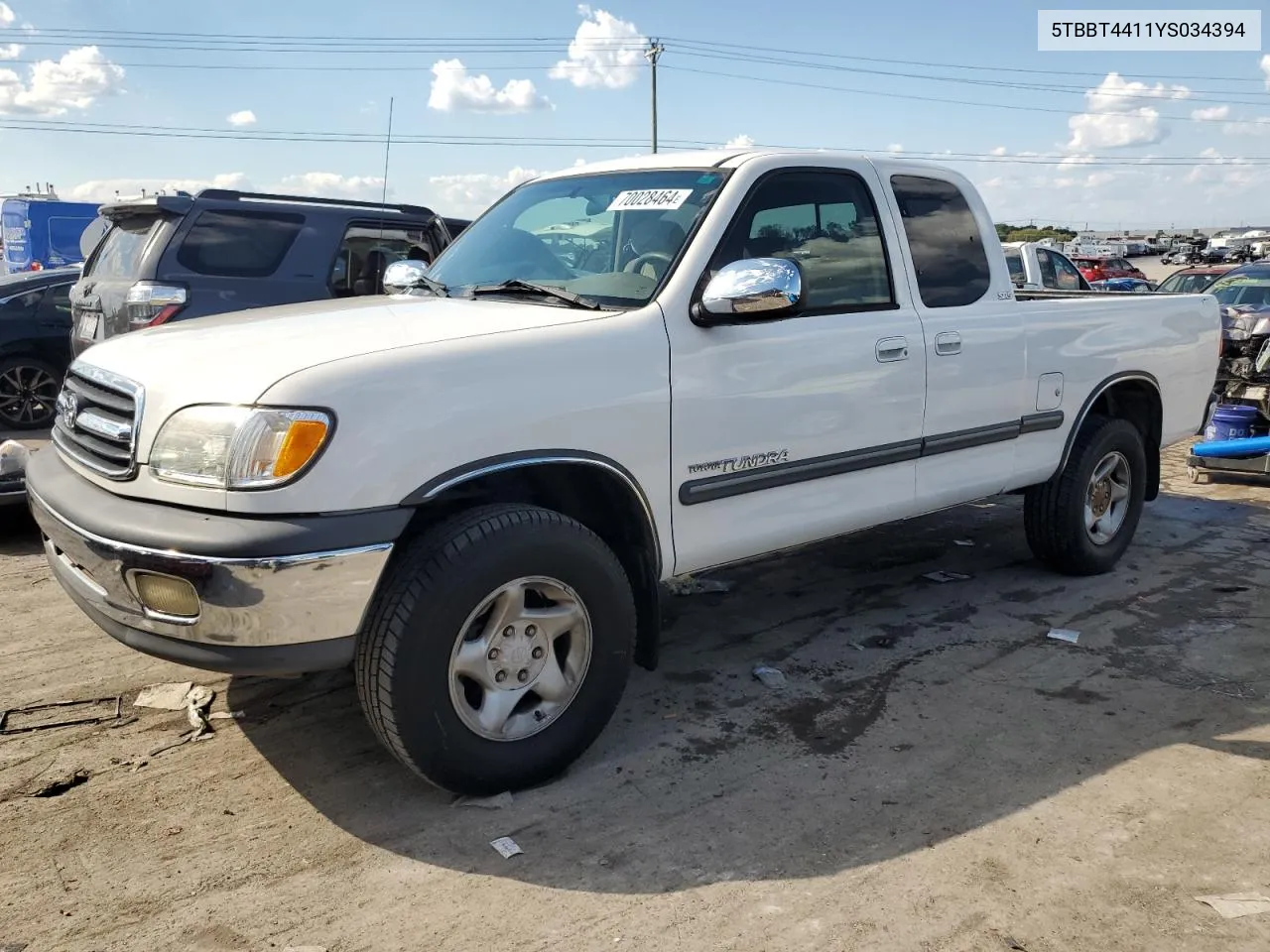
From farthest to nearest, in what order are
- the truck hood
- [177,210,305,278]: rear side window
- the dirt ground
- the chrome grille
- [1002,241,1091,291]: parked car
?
[1002,241,1091,291]: parked car < [177,210,305,278]: rear side window < the chrome grille < the truck hood < the dirt ground

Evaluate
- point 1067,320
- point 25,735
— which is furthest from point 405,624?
point 1067,320

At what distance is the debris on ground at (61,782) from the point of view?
325cm

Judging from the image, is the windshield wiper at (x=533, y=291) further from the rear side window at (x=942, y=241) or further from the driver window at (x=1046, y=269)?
the driver window at (x=1046, y=269)

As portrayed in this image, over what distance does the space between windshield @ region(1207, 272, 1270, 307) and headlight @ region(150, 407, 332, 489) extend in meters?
12.2

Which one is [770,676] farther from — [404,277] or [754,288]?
[404,277]

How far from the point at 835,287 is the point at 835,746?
1.74 meters

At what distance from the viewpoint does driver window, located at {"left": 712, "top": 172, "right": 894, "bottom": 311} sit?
3.89 m

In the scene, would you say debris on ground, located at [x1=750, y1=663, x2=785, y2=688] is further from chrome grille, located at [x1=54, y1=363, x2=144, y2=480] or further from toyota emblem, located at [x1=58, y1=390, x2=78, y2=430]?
toyota emblem, located at [x1=58, y1=390, x2=78, y2=430]

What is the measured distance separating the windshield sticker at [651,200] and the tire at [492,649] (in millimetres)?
1358

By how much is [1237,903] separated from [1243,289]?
11.7 meters

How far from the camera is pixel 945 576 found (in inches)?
226

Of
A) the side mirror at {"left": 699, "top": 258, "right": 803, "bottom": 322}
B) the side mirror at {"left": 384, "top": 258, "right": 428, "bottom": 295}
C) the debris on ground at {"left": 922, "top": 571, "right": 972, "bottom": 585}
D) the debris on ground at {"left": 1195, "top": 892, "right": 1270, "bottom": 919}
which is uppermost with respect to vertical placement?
the side mirror at {"left": 384, "top": 258, "right": 428, "bottom": 295}

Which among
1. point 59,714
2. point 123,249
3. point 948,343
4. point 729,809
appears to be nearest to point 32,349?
point 123,249

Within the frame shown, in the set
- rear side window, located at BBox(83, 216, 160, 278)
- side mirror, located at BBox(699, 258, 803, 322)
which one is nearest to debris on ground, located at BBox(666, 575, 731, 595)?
side mirror, located at BBox(699, 258, 803, 322)
